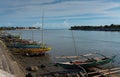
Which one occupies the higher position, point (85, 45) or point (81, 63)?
point (81, 63)

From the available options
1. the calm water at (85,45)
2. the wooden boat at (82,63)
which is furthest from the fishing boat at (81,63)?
the calm water at (85,45)

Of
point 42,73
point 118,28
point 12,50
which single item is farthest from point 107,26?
point 42,73

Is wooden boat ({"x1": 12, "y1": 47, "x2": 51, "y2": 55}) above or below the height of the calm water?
above

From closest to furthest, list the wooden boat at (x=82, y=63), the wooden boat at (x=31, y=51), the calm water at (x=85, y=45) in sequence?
the wooden boat at (x=82, y=63) → the wooden boat at (x=31, y=51) → the calm water at (x=85, y=45)

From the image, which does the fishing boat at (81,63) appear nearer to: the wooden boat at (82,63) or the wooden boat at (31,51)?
the wooden boat at (82,63)

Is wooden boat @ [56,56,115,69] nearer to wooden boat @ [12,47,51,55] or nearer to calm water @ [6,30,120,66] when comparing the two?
calm water @ [6,30,120,66]

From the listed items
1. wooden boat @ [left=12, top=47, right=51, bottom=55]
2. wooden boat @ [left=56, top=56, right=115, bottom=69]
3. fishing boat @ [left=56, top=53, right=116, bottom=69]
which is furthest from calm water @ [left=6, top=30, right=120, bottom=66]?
fishing boat @ [left=56, top=53, right=116, bottom=69]

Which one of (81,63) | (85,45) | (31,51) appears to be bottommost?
(85,45)

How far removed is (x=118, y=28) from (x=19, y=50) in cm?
14126

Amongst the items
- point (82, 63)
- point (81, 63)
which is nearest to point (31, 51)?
point (81, 63)

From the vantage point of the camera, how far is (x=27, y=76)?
20.0 meters

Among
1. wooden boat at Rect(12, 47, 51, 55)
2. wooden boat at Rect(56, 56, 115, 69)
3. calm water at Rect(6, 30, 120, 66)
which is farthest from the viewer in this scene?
calm water at Rect(6, 30, 120, 66)

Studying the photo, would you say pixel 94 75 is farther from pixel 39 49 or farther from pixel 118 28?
pixel 118 28

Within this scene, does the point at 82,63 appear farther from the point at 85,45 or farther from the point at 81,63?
the point at 85,45
